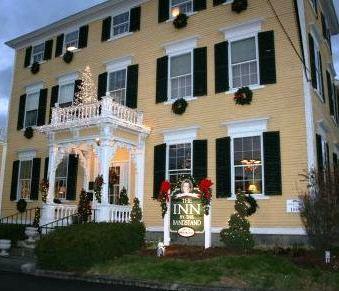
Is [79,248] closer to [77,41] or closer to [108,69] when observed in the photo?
[108,69]

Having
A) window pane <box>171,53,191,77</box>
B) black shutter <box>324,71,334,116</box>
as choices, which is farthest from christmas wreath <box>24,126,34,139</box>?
black shutter <box>324,71,334,116</box>

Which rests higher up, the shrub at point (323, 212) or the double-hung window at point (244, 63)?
the double-hung window at point (244, 63)

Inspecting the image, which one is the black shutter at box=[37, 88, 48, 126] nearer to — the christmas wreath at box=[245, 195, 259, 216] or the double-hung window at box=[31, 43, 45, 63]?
the double-hung window at box=[31, 43, 45, 63]

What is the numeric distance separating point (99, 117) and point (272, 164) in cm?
658

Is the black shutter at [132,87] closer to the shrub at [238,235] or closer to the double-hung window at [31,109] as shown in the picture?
the double-hung window at [31,109]

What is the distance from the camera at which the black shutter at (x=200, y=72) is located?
17594 millimetres

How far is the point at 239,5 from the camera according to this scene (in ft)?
55.9

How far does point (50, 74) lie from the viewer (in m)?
23.6

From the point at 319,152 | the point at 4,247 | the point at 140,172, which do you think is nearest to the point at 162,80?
the point at 140,172

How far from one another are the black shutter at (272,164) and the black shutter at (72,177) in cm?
942

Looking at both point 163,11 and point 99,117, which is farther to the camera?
point 163,11

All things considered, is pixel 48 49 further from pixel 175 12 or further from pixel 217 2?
pixel 217 2

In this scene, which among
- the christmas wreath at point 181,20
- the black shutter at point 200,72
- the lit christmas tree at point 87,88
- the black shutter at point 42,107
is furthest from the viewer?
the black shutter at point 42,107

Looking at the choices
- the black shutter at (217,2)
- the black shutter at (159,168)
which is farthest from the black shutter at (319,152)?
the black shutter at (217,2)
